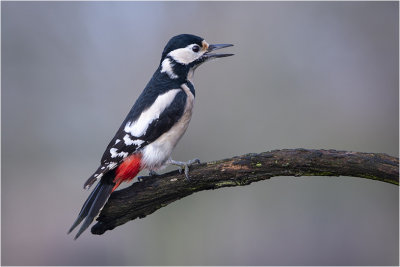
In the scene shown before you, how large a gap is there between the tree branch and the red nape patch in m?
0.07

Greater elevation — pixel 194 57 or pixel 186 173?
pixel 194 57

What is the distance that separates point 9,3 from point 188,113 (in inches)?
170

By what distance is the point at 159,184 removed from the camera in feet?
7.79

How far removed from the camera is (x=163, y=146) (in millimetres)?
2598

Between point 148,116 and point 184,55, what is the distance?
504mm

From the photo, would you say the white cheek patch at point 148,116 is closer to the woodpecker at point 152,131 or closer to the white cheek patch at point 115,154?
the woodpecker at point 152,131

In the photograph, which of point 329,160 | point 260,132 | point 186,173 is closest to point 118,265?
point 260,132

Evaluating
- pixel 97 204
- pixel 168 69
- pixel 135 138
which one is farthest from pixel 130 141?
pixel 168 69

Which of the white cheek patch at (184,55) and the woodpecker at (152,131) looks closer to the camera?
the woodpecker at (152,131)

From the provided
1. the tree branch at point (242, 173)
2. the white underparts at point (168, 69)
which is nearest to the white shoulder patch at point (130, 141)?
the tree branch at point (242, 173)

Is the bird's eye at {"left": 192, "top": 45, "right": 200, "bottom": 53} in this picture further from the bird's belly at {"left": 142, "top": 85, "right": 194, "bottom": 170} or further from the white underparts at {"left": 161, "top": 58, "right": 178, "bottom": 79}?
the bird's belly at {"left": 142, "top": 85, "right": 194, "bottom": 170}

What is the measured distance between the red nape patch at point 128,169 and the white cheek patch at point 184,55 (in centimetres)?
66

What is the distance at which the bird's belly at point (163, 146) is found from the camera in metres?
2.57

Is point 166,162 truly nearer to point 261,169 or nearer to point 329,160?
point 261,169
